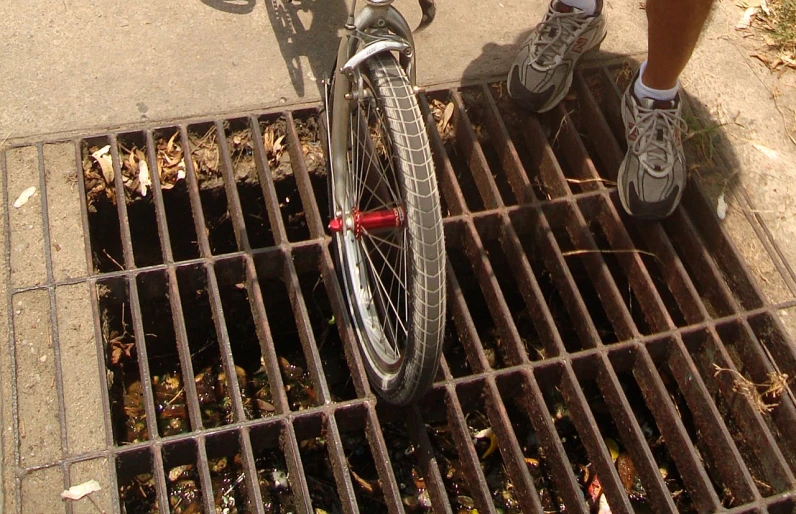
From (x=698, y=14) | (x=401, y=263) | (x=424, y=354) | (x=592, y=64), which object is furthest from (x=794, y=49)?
(x=424, y=354)

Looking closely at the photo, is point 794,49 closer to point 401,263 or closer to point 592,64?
point 592,64

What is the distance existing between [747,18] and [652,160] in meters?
0.98

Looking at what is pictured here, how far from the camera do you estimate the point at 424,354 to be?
1766 millimetres

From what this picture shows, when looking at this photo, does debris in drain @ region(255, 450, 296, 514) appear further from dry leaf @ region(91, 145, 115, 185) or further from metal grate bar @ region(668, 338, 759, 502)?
metal grate bar @ region(668, 338, 759, 502)

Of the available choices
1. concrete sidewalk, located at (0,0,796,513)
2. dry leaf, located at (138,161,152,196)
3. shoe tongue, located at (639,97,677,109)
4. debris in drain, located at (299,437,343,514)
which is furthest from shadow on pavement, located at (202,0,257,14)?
debris in drain, located at (299,437,343,514)

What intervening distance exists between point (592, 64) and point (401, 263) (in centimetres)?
111

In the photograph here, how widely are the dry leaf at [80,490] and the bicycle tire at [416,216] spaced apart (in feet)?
2.45

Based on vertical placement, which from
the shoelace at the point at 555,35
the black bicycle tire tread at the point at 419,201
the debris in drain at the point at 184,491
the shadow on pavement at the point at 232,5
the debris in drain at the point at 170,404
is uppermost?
the black bicycle tire tread at the point at 419,201

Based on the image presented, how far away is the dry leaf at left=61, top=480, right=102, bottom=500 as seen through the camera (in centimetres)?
191

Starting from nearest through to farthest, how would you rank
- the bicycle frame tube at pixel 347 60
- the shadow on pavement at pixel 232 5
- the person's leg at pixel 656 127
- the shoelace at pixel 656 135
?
the bicycle frame tube at pixel 347 60 → the person's leg at pixel 656 127 → the shoelace at pixel 656 135 → the shadow on pavement at pixel 232 5

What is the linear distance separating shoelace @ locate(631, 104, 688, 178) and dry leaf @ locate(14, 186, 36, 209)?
1710 millimetres

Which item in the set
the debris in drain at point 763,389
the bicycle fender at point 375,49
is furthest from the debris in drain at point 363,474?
the bicycle fender at point 375,49

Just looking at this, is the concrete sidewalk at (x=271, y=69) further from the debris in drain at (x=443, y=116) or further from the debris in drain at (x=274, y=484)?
the debris in drain at (x=274, y=484)

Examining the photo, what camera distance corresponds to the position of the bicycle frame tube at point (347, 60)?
179cm
